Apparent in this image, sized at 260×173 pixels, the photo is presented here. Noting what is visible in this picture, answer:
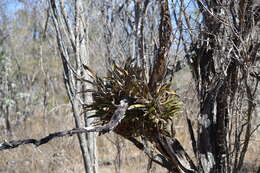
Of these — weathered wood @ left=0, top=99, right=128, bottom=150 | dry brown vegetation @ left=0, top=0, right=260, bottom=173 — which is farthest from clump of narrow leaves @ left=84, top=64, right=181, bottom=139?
dry brown vegetation @ left=0, top=0, right=260, bottom=173

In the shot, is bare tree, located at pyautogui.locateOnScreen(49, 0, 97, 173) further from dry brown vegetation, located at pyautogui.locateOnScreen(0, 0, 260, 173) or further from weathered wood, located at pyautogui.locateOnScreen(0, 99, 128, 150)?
weathered wood, located at pyautogui.locateOnScreen(0, 99, 128, 150)

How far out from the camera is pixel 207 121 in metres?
2.71

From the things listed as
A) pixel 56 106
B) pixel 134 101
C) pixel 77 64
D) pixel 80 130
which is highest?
pixel 77 64

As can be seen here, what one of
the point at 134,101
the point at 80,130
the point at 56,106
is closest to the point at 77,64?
the point at 56,106

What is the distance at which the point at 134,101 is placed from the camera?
2266 mm

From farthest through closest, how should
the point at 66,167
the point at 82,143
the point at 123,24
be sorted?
the point at 66,167 < the point at 123,24 < the point at 82,143

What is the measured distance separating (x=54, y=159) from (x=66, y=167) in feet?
1.33

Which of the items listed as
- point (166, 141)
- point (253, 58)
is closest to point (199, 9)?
point (253, 58)

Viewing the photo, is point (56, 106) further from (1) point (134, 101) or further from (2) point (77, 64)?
(1) point (134, 101)

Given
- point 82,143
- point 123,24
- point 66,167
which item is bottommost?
point 66,167

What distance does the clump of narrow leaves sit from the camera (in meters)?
2.28

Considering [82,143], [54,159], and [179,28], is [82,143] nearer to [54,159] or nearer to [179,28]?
[179,28]

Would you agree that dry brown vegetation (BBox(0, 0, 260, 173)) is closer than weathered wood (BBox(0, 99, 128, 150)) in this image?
No

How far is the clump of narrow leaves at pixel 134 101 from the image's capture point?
7.47 ft
